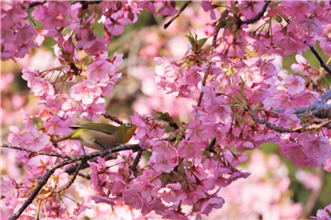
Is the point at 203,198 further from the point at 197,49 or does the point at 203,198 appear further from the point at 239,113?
the point at 197,49

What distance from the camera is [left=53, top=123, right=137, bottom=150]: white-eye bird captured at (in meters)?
2.62

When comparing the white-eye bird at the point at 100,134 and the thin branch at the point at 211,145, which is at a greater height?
the thin branch at the point at 211,145

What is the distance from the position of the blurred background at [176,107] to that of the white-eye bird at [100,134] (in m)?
3.04

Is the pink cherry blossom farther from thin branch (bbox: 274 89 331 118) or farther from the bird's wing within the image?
thin branch (bbox: 274 89 331 118)

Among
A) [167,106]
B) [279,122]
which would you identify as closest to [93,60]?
[279,122]

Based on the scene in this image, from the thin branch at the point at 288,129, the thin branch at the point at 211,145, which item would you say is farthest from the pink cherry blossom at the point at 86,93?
the thin branch at the point at 288,129

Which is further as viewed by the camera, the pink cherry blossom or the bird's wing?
the bird's wing

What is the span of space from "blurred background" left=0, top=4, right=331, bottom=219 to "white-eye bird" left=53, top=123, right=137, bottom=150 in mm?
3038

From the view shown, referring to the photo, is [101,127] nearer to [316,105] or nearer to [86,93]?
[86,93]

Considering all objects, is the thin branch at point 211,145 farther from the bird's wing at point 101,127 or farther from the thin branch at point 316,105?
the bird's wing at point 101,127

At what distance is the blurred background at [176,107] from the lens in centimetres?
569

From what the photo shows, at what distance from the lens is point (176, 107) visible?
6949 millimetres

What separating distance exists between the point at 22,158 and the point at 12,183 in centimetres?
30

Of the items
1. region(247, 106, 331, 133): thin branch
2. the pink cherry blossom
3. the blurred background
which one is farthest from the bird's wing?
the blurred background
